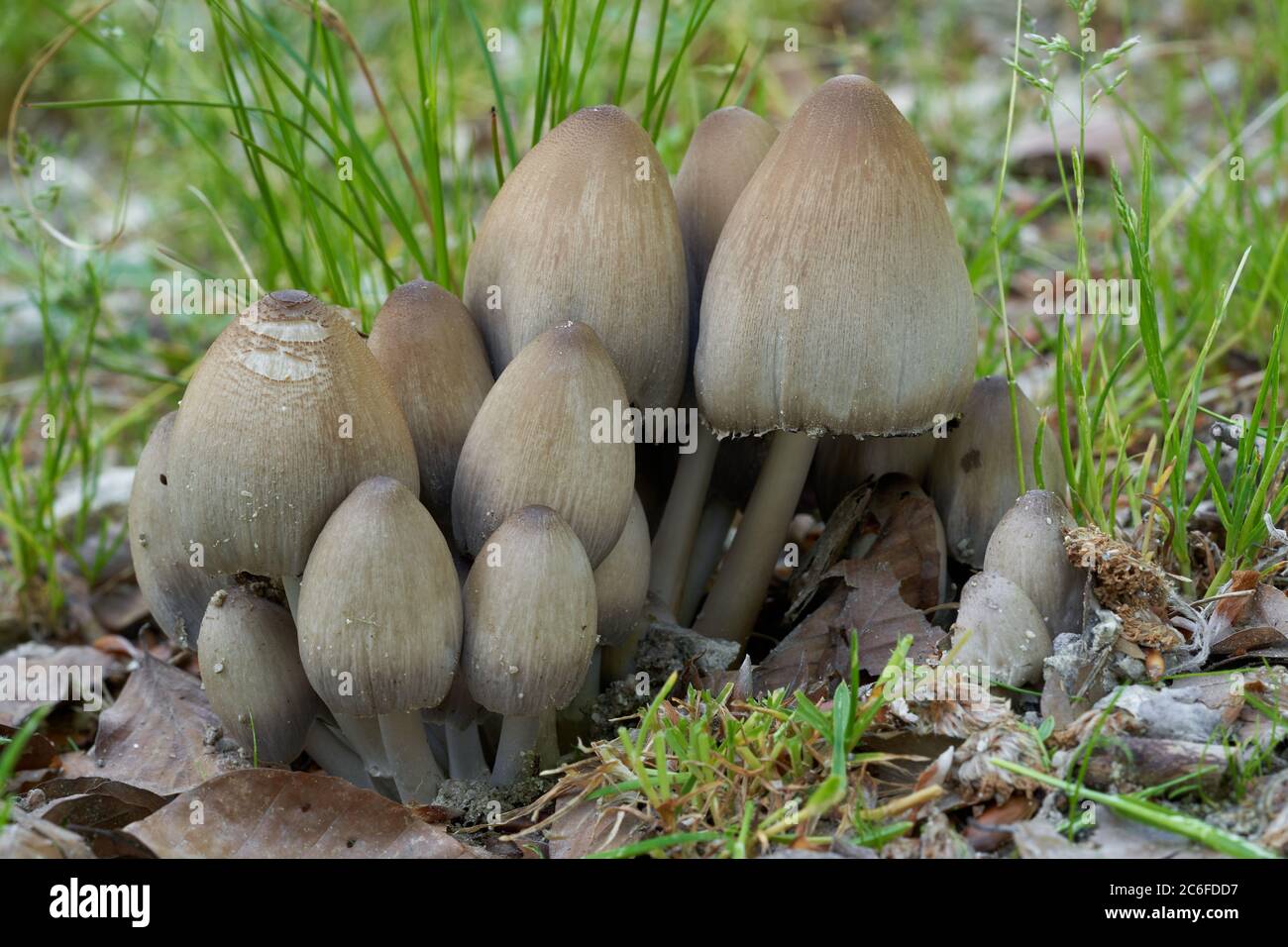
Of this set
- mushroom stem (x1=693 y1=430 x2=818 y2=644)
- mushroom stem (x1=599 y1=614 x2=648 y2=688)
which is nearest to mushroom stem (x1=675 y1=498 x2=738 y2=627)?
mushroom stem (x1=693 y1=430 x2=818 y2=644)

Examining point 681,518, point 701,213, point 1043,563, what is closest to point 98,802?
point 681,518

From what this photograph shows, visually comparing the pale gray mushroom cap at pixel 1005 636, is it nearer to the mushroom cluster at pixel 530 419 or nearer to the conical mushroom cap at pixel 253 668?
the mushroom cluster at pixel 530 419

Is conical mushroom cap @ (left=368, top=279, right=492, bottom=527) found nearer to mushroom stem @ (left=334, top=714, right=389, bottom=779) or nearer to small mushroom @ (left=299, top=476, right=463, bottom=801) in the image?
small mushroom @ (left=299, top=476, right=463, bottom=801)

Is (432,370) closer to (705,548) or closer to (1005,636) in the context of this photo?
(705,548)

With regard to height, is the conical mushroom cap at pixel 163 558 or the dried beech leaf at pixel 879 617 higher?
the conical mushroom cap at pixel 163 558

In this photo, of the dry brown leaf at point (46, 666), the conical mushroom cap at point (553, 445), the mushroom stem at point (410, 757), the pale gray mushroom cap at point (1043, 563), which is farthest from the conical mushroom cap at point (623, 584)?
the dry brown leaf at point (46, 666)

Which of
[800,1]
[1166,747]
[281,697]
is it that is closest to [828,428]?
[1166,747]
